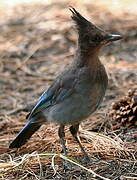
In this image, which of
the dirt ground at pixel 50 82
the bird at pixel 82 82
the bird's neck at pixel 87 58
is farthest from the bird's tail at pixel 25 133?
the bird's neck at pixel 87 58

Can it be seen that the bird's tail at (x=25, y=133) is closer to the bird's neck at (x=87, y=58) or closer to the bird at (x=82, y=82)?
the bird at (x=82, y=82)

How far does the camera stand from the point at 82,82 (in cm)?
399

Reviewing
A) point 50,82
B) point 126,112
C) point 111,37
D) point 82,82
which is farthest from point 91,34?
point 50,82

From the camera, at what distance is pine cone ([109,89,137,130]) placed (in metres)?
4.76

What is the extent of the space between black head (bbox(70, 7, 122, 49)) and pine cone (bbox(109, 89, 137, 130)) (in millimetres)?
947

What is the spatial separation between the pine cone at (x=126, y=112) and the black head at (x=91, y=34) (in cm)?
95

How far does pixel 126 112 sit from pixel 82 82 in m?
0.95

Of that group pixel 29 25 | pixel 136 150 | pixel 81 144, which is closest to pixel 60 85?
pixel 81 144

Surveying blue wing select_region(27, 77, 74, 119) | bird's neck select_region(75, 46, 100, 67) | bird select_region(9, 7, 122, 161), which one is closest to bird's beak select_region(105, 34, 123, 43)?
bird select_region(9, 7, 122, 161)

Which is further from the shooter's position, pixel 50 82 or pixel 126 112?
pixel 50 82

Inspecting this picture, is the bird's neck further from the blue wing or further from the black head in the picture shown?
the blue wing

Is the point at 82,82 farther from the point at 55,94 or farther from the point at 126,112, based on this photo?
the point at 126,112

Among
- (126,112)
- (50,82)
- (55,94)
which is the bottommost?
(126,112)

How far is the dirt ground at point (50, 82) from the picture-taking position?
384 centimetres
